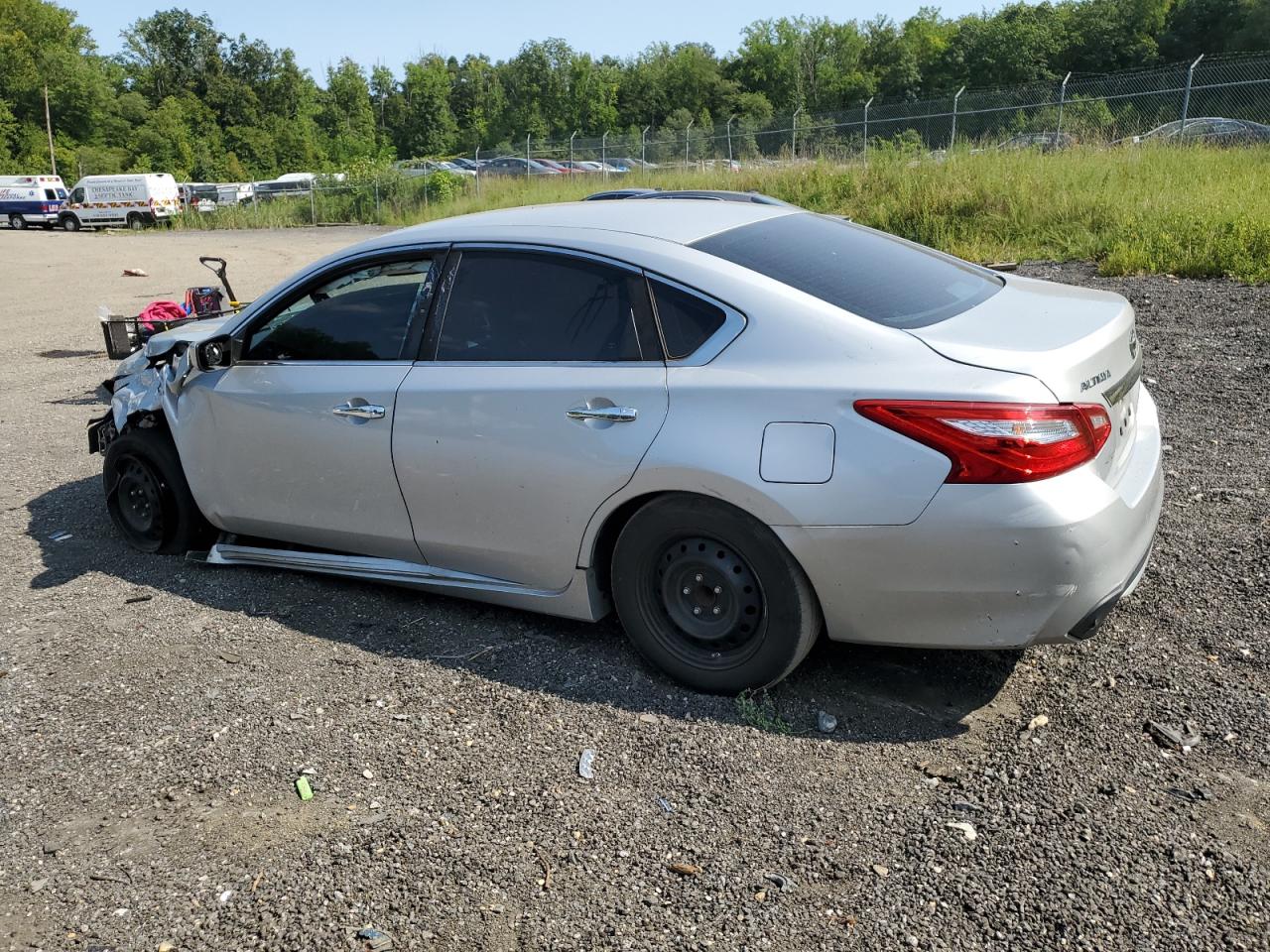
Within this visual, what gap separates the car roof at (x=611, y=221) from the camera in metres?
3.91

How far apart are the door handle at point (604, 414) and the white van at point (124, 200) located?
47408 millimetres

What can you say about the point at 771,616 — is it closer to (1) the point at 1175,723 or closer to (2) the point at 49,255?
(1) the point at 1175,723

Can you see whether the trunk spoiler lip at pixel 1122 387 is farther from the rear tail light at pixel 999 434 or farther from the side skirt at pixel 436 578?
the side skirt at pixel 436 578

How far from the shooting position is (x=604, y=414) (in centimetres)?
358

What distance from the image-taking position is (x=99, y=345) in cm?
1271

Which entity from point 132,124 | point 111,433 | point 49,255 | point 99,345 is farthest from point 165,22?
point 111,433

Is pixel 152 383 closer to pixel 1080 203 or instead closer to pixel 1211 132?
pixel 1080 203

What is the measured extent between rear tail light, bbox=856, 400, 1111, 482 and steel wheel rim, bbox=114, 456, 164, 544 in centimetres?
381

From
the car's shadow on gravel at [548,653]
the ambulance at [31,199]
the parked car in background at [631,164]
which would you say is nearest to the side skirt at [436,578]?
the car's shadow on gravel at [548,653]

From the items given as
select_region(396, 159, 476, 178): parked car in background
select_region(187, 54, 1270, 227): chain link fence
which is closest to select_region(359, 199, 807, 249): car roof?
select_region(187, 54, 1270, 227): chain link fence

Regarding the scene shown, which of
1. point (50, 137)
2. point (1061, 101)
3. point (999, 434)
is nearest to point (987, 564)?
point (999, 434)

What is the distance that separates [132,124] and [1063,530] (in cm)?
9790

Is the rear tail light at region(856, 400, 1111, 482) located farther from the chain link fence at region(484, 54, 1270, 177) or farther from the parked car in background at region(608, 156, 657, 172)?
the parked car in background at region(608, 156, 657, 172)

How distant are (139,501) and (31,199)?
4973 centimetres
